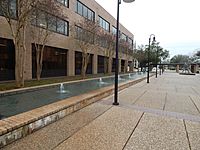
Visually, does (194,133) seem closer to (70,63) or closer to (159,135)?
(159,135)

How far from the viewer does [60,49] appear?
79.5 feet

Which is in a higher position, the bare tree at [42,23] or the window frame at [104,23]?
the window frame at [104,23]

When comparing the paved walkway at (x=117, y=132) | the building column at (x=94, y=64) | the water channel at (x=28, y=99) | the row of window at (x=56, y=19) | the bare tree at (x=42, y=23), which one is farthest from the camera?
the building column at (x=94, y=64)

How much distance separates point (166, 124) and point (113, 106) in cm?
261

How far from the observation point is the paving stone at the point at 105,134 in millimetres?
4262

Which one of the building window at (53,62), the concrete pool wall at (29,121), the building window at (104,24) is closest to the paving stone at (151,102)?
the concrete pool wall at (29,121)

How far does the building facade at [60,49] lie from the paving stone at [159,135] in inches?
515

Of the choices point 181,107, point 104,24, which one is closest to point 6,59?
point 181,107

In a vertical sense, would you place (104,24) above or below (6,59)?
above

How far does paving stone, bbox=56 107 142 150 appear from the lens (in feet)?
14.0

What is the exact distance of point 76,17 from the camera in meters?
26.8

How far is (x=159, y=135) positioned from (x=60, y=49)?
20.7 metres

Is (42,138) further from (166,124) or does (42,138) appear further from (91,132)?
(166,124)

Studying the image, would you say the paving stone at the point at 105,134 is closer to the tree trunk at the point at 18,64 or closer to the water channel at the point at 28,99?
the water channel at the point at 28,99
